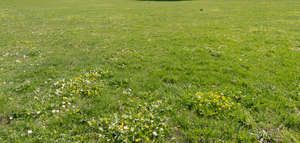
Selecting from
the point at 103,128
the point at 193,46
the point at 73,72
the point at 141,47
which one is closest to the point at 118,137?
the point at 103,128

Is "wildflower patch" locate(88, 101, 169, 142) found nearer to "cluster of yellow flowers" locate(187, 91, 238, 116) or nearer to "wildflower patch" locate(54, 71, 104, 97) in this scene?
"cluster of yellow flowers" locate(187, 91, 238, 116)

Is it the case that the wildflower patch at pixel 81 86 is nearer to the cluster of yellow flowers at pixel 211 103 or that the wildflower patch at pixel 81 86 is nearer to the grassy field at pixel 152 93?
the grassy field at pixel 152 93

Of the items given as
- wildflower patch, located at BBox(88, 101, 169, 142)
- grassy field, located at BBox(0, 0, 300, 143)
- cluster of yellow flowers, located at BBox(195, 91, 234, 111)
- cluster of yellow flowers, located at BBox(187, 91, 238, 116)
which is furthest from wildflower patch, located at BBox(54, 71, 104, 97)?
cluster of yellow flowers, located at BBox(195, 91, 234, 111)

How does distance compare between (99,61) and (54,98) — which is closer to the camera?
(54,98)

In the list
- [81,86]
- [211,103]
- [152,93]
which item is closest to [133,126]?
[152,93]

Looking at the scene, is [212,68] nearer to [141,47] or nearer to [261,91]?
[261,91]

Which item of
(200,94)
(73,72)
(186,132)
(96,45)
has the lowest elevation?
(186,132)

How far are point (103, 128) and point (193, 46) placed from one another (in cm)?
769

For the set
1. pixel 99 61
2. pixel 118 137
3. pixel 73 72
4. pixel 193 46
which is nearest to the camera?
pixel 118 137

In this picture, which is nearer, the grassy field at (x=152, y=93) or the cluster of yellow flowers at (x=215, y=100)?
the grassy field at (x=152, y=93)

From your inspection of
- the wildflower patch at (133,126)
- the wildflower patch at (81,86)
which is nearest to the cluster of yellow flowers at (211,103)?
the wildflower patch at (133,126)

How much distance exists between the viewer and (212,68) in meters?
7.28

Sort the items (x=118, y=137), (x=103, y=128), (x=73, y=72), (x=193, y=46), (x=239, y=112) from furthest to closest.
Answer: (x=193, y=46) → (x=73, y=72) → (x=239, y=112) → (x=103, y=128) → (x=118, y=137)

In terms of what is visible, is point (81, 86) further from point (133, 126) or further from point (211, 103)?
point (211, 103)
